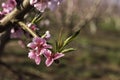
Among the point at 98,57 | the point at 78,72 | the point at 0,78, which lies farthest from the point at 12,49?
the point at 0,78

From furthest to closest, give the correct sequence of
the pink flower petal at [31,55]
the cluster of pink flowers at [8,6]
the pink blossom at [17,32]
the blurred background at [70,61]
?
the blurred background at [70,61], the pink blossom at [17,32], the cluster of pink flowers at [8,6], the pink flower petal at [31,55]

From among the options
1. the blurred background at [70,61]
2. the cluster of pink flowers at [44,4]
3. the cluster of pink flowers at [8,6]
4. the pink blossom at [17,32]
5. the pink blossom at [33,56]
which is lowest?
the blurred background at [70,61]

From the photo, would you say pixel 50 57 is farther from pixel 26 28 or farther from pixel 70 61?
pixel 70 61

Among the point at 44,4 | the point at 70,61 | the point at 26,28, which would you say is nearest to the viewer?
the point at 44,4

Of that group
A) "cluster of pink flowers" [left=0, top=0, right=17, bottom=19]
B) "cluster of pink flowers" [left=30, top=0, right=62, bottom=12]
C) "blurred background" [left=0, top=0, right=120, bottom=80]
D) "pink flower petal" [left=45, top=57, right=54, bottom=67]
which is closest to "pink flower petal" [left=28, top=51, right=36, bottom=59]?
"pink flower petal" [left=45, top=57, right=54, bottom=67]

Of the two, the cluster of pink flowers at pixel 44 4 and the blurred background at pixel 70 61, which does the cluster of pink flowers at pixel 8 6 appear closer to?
the cluster of pink flowers at pixel 44 4

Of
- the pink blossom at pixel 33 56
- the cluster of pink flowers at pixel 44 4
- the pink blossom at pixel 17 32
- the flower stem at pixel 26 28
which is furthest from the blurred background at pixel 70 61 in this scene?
the cluster of pink flowers at pixel 44 4

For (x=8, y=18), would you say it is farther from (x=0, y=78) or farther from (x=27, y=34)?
(x=0, y=78)

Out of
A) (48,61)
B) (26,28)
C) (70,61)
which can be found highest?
(26,28)

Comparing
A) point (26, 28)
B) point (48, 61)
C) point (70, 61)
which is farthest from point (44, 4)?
point (70, 61)
